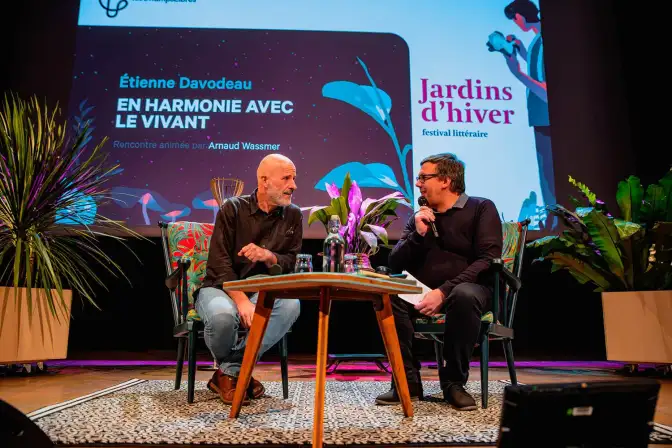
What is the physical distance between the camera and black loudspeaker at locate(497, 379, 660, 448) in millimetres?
841

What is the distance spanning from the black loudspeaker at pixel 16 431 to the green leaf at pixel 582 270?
3272mm

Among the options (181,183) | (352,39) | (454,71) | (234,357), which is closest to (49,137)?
(181,183)

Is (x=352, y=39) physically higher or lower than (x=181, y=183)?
higher

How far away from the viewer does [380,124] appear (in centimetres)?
388

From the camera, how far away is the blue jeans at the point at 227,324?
6.47 ft

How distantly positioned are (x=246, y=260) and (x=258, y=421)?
759 mm

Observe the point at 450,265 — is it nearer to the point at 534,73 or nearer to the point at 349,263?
the point at 349,263

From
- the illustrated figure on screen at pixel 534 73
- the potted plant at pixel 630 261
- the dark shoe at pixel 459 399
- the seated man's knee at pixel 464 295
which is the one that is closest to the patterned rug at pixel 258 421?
the dark shoe at pixel 459 399

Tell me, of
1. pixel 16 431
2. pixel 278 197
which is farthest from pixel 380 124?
pixel 16 431

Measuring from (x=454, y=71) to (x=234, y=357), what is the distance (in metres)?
2.90

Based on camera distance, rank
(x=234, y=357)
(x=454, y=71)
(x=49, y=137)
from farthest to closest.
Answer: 1. (x=454, y=71)
2. (x=49, y=137)
3. (x=234, y=357)

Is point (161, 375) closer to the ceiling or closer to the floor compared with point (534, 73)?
closer to the floor

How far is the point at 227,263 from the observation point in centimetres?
218

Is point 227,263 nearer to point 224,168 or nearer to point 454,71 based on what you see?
point 224,168
